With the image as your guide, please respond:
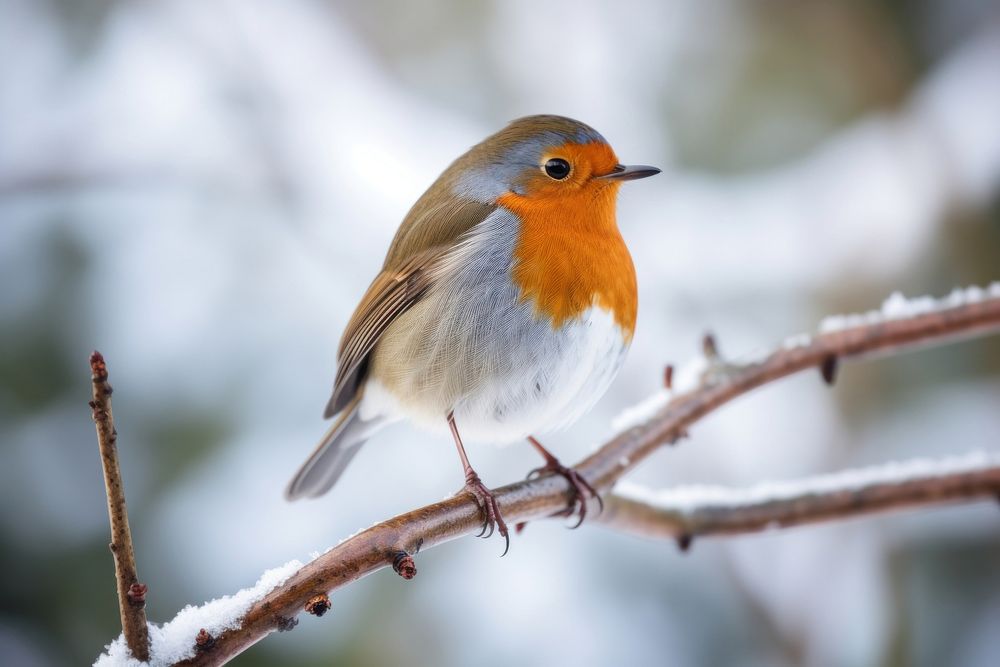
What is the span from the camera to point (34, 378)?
9.37 ft

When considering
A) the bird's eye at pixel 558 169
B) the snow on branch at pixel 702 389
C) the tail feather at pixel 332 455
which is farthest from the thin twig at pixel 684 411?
the tail feather at pixel 332 455

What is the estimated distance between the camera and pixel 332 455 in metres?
2.44

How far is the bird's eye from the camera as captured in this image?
2.21 metres

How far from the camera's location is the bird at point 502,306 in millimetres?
2000

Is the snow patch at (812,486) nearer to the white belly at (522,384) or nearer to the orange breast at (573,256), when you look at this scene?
the white belly at (522,384)

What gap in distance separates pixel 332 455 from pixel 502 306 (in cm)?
75

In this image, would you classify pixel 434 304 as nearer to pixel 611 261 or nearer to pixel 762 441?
pixel 611 261

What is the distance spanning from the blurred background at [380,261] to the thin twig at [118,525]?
176 centimetres

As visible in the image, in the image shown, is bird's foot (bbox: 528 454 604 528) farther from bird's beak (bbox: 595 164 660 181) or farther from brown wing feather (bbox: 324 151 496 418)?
bird's beak (bbox: 595 164 660 181)

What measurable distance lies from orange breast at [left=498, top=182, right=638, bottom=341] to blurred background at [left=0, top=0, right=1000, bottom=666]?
1.12 metres

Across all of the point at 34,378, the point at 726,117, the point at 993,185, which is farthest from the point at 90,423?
the point at 993,185

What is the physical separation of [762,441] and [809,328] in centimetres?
59

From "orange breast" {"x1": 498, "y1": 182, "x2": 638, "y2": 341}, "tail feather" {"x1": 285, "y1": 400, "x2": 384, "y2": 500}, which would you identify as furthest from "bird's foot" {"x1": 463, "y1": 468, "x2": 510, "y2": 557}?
"tail feather" {"x1": 285, "y1": 400, "x2": 384, "y2": 500}

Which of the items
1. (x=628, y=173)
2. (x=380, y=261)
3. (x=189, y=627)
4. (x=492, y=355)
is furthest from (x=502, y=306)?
(x=380, y=261)
